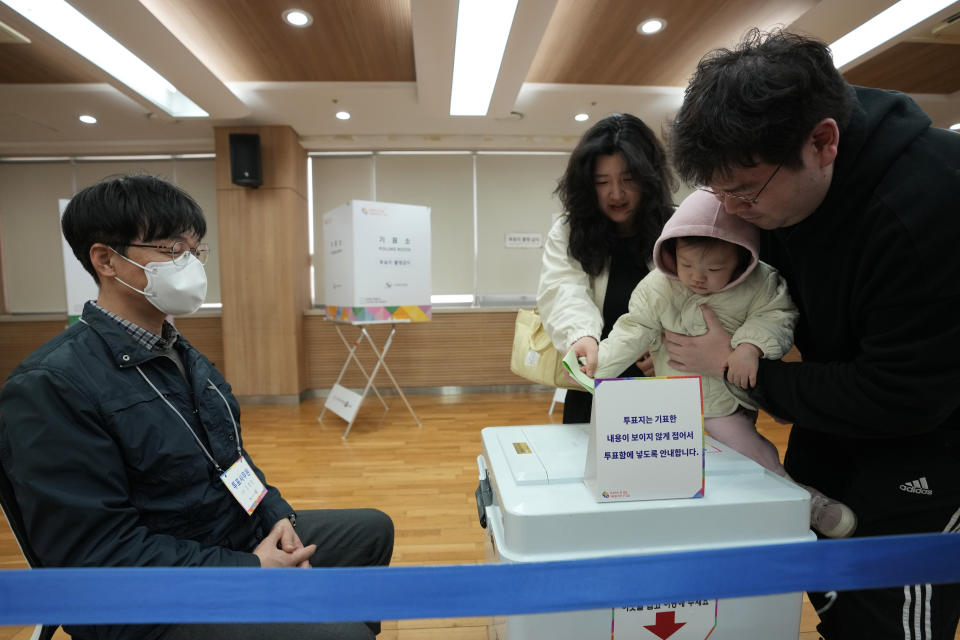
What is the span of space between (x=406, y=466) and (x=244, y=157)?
343 cm

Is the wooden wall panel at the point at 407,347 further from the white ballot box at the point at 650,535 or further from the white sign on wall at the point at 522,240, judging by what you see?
the white ballot box at the point at 650,535

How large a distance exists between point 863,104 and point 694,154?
0.32 m

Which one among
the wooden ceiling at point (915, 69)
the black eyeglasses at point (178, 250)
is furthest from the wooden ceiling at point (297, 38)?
the wooden ceiling at point (915, 69)

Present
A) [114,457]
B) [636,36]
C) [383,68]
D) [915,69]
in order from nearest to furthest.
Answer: [114,457] < [636,36] < [383,68] < [915,69]

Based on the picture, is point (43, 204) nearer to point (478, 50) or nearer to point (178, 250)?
point (478, 50)

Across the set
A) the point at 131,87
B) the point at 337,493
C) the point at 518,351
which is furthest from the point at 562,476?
the point at 131,87

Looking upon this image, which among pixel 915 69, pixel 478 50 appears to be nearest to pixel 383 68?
pixel 478 50

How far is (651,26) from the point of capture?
2988mm

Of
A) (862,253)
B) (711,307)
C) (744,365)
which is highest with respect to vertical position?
(862,253)

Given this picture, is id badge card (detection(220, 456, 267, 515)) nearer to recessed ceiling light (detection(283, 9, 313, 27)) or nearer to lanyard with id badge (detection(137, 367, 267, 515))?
lanyard with id badge (detection(137, 367, 267, 515))

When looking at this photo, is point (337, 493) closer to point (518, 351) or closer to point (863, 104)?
point (518, 351)

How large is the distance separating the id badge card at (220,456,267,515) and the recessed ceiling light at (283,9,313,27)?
2.91 m

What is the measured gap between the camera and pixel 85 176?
5.02 m

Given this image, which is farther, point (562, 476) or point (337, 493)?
point (337, 493)
